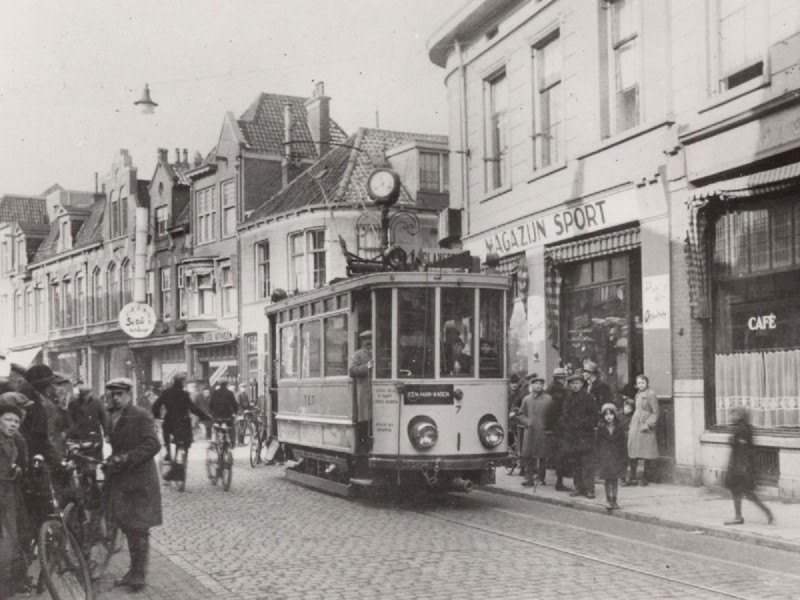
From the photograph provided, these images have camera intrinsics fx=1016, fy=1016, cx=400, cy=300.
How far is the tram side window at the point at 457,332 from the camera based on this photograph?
12.4 meters

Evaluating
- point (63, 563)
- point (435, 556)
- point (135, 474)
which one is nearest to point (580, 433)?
point (435, 556)

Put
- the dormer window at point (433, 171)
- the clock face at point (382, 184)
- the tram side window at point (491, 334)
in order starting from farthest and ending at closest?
the dormer window at point (433, 171)
the clock face at point (382, 184)
the tram side window at point (491, 334)

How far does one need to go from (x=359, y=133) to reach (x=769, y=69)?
23851mm

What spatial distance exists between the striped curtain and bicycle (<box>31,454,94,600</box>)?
12.5 m

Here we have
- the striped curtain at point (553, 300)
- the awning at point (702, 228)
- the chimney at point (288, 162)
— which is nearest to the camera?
the awning at point (702, 228)

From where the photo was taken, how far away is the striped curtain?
60.1ft

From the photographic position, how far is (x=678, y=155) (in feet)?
47.9

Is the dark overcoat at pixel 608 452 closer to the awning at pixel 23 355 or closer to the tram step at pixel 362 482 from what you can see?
the tram step at pixel 362 482

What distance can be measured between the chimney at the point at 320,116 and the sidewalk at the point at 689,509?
81.6ft

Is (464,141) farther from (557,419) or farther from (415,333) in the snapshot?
(415,333)

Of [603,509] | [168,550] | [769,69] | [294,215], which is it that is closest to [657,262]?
[769,69]

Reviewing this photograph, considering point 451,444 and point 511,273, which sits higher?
point 511,273

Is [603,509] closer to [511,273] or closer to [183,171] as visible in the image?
[511,273]

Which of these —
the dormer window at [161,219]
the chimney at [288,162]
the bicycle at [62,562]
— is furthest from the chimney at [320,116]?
the bicycle at [62,562]
